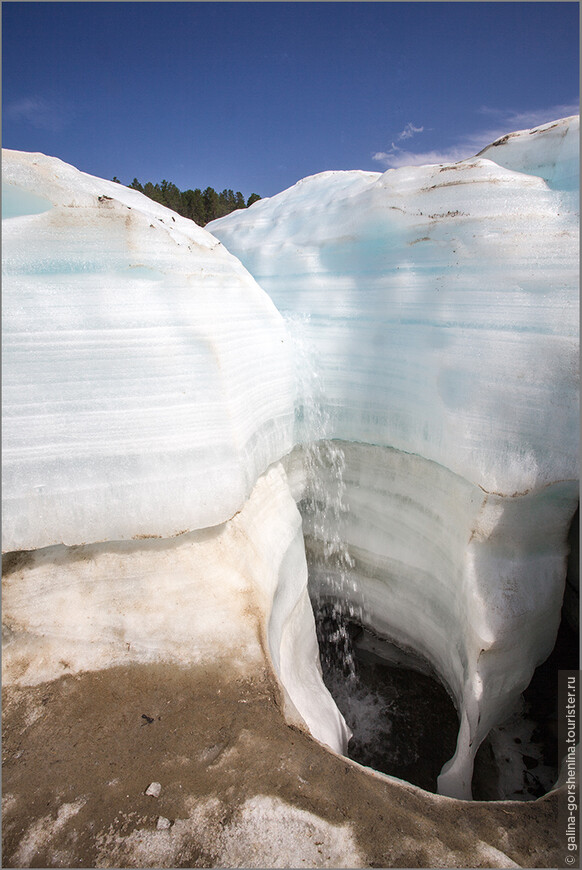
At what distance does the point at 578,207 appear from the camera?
7.96 feet

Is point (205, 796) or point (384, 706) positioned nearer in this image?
point (205, 796)

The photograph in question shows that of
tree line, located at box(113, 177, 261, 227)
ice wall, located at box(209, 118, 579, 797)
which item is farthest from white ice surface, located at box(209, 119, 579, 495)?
tree line, located at box(113, 177, 261, 227)

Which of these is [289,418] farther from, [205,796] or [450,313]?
[205,796]

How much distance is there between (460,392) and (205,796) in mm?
2110

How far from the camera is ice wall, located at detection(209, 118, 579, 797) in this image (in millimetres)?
2398

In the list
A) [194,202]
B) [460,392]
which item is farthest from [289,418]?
[194,202]

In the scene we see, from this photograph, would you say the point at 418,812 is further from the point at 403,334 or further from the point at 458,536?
the point at 403,334

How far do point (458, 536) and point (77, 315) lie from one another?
2.24 metres

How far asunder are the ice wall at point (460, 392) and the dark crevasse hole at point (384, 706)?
0.33 metres

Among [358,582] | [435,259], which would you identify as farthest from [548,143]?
[358,582]

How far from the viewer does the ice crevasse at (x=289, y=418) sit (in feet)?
6.99

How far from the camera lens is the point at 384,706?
10.8 feet

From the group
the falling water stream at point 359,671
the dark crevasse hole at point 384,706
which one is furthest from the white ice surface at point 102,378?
the dark crevasse hole at point 384,706

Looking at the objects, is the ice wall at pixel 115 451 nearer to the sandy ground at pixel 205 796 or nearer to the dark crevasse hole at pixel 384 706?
the sandy ground at pixel 205 796
